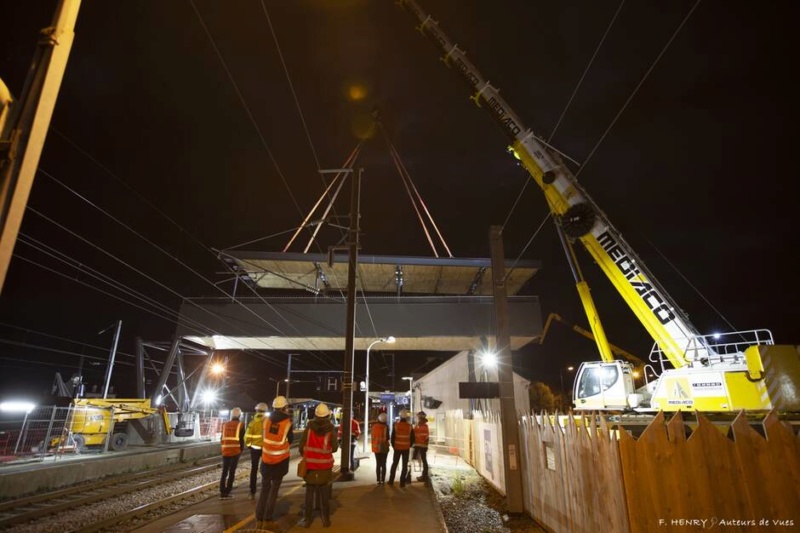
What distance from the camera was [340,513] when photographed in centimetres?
771

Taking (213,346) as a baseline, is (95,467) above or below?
below

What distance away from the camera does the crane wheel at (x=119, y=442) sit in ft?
60.2

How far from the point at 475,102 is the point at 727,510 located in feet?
44.6

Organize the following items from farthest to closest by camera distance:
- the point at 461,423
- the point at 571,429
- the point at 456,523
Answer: the point at 461,423 < the point at 456,523 < the point at 571,429

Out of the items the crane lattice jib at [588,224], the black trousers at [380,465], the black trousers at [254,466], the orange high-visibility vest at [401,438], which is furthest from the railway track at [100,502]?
the crane lattice jib at [588,224]

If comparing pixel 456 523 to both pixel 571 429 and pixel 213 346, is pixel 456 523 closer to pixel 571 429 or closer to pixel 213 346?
pixel 571 429

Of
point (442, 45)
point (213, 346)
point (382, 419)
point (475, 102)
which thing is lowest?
point (382, 419)

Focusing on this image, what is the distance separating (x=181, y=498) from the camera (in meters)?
10.5

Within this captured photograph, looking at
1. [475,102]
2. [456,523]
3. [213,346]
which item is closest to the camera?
[456,523]

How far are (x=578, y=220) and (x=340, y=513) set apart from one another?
399 inches

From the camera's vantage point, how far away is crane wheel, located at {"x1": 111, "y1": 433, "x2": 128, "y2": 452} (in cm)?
1835

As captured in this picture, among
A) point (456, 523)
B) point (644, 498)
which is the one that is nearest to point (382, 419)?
point (456, 523)

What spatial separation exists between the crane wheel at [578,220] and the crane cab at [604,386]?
3.96 meters

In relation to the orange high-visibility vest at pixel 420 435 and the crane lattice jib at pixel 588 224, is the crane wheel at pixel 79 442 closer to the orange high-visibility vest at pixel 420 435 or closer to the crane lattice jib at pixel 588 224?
the orange high-visibility vest at pixel 420 435
